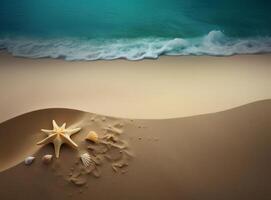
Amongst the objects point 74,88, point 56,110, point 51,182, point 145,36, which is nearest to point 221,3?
point 145,36

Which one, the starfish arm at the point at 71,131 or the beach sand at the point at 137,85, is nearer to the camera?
the starfish arm at the point at 71,131

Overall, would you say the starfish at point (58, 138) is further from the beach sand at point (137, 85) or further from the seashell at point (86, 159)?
the beach sand at point (137, 85)

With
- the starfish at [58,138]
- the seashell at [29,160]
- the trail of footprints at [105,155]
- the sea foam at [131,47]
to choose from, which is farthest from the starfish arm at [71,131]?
the sea foam at [131,47]

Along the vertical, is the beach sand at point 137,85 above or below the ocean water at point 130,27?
below

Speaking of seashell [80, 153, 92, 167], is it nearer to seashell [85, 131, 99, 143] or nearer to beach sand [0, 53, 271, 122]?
seashell [85, 131, 99, 143]

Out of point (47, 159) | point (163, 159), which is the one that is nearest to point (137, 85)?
point (163, 159)

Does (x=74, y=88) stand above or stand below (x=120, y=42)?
below

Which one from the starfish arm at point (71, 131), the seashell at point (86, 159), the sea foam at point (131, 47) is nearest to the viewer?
the seashell at point (86, 159)

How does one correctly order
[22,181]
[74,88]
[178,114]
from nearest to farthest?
[22,181] < [178,114] < [74,88]

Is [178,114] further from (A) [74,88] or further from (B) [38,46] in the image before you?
(B) [38,46]
